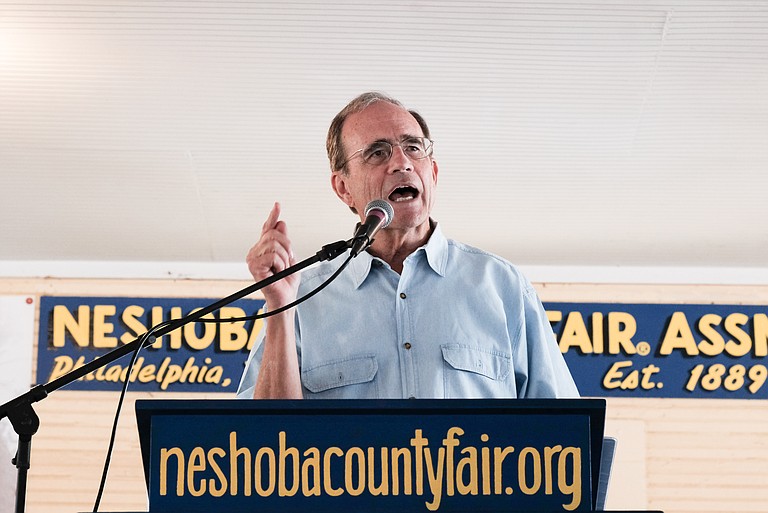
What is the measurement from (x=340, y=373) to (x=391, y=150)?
53 centimetres

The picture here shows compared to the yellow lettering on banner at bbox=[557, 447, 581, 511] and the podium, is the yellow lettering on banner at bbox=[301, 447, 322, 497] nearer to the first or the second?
the podium

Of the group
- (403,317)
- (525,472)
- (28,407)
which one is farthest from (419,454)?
(403,317)

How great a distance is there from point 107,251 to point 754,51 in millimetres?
3617

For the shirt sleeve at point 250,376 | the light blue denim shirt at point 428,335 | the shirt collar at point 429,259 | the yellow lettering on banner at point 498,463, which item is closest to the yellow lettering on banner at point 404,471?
the yellow lettering on banner at point 498,463

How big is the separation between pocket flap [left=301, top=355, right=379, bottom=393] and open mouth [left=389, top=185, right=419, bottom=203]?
36cm

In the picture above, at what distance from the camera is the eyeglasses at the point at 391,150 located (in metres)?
2.19

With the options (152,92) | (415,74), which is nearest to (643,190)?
(415,74)

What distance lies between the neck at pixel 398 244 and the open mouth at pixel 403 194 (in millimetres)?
99

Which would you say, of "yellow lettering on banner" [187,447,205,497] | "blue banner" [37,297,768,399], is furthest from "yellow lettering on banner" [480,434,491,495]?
"blue banner" [37,297,768,399]

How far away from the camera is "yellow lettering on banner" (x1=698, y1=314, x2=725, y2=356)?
5.53 meters

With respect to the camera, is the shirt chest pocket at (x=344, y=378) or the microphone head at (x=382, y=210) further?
the shirt chest pocket at (x=344, y=378)

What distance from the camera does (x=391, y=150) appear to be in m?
2.20

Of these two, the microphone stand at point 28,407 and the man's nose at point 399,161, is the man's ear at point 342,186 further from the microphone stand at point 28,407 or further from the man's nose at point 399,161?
the microphone stand at point 28,407

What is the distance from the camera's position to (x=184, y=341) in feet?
18.2
